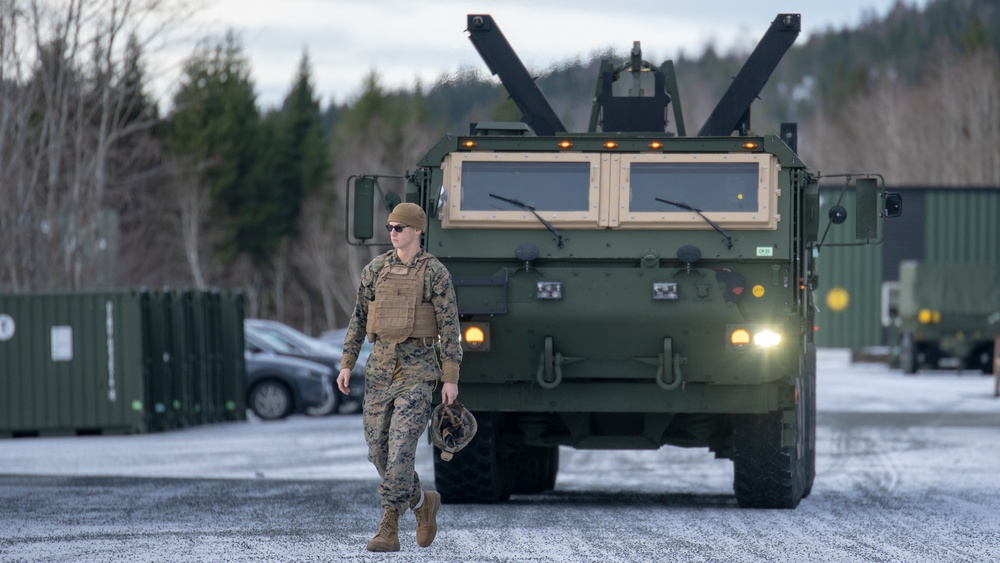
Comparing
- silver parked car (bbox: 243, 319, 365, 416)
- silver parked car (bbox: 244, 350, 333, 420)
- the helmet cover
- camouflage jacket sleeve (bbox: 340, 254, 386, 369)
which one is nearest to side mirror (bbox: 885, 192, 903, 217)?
the helmet cover

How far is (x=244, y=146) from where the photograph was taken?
7900cm

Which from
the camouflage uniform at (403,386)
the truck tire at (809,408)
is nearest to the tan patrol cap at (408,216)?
the camouflage uniform at (403,386)

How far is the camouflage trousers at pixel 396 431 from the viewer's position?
9.79m

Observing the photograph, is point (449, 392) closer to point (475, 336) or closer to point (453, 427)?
point (453, 427)

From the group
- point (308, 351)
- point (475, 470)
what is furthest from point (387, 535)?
point (308, 351)

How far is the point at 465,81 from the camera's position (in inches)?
650

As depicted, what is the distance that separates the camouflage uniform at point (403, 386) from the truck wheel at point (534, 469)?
4.56 metres

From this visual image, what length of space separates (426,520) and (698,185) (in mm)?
3963

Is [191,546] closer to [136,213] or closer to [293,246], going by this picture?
[136,213]

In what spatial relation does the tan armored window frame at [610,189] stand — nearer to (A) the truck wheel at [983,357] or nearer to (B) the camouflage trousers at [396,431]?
(B) the camouflage trousers at [396,431]

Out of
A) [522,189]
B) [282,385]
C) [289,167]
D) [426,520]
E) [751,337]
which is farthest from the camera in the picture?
[289,167]

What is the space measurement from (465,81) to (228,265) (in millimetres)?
62156

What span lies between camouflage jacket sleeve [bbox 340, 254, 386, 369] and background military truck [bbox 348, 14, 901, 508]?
244 centimetres

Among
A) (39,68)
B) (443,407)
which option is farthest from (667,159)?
(39,68)
